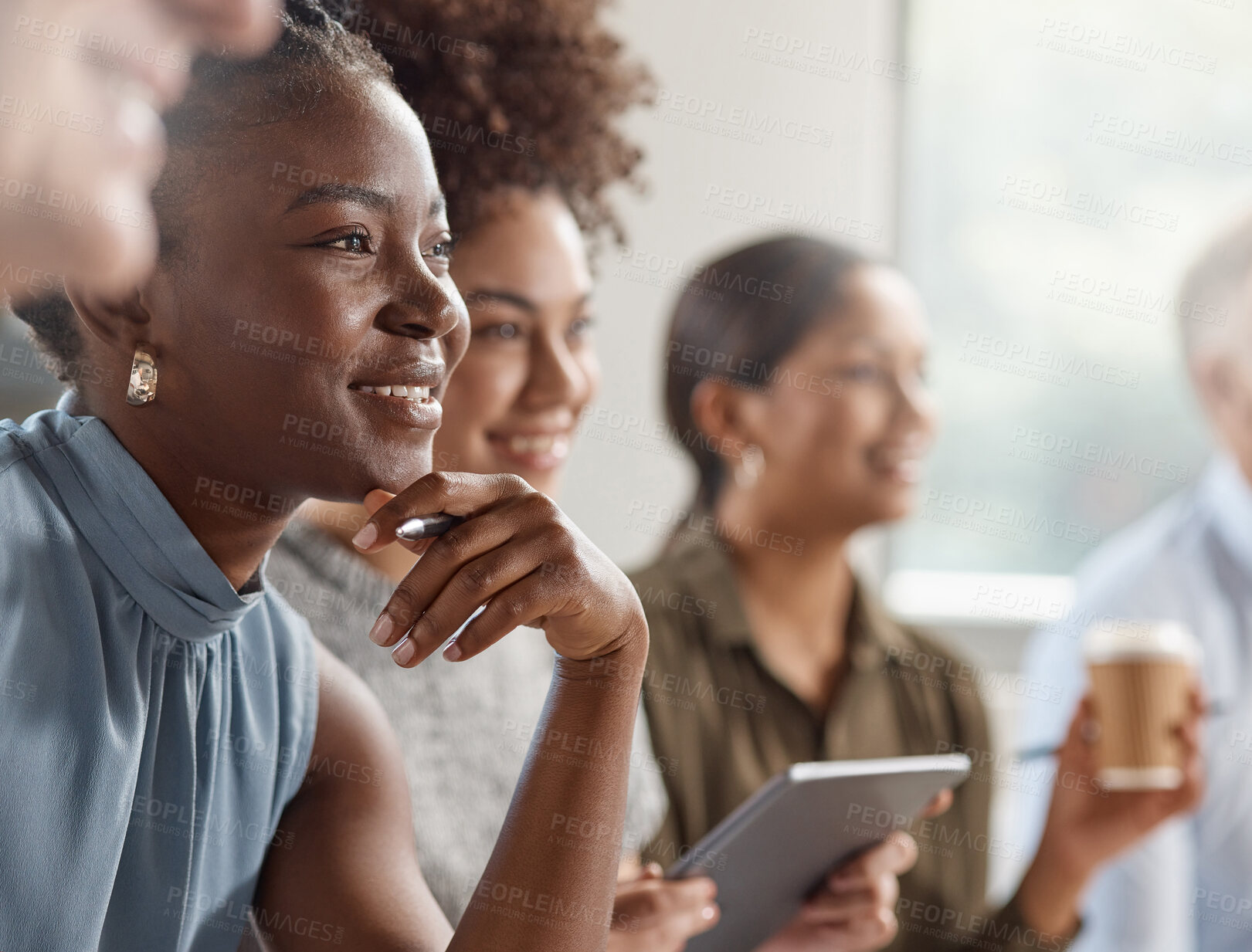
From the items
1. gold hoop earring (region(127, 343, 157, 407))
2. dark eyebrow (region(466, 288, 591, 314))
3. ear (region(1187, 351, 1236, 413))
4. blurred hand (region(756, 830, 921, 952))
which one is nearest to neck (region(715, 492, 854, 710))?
blurred hand (region(756, 830, 921, 952))

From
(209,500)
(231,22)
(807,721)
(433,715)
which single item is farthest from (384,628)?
(807,721)

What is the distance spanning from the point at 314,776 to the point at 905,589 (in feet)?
7.14

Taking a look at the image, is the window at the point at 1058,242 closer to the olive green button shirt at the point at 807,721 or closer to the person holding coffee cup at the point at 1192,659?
the person holding coffee cup at the point at 1192,659

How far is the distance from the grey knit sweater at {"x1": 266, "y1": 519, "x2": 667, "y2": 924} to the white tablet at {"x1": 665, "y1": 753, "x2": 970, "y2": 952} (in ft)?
0.56

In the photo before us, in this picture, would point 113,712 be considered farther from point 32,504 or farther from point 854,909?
point 854,909

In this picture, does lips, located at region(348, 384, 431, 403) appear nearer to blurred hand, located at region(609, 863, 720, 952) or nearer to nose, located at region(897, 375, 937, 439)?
blurred hand, located at region(609, 863, 720, 952)

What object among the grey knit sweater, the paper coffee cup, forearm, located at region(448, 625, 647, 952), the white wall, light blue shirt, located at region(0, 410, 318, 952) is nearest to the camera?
light blue shirt, located at region(0, 410, 318, 952)

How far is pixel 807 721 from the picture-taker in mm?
1611

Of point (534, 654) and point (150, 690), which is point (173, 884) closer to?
point (150, 690)

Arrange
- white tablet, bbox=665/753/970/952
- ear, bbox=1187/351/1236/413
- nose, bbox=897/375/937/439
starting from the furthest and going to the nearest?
1. ear, bbox=1187/351/1236/413
2. nose, bbox=897/375/937/439
3. white tablet, bbox=665/753/970/952

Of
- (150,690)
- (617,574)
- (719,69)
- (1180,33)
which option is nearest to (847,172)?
(719,69)

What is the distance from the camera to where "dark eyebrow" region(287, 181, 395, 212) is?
2.17 ft

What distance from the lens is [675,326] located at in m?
1.75

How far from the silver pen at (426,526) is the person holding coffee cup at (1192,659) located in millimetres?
1088
